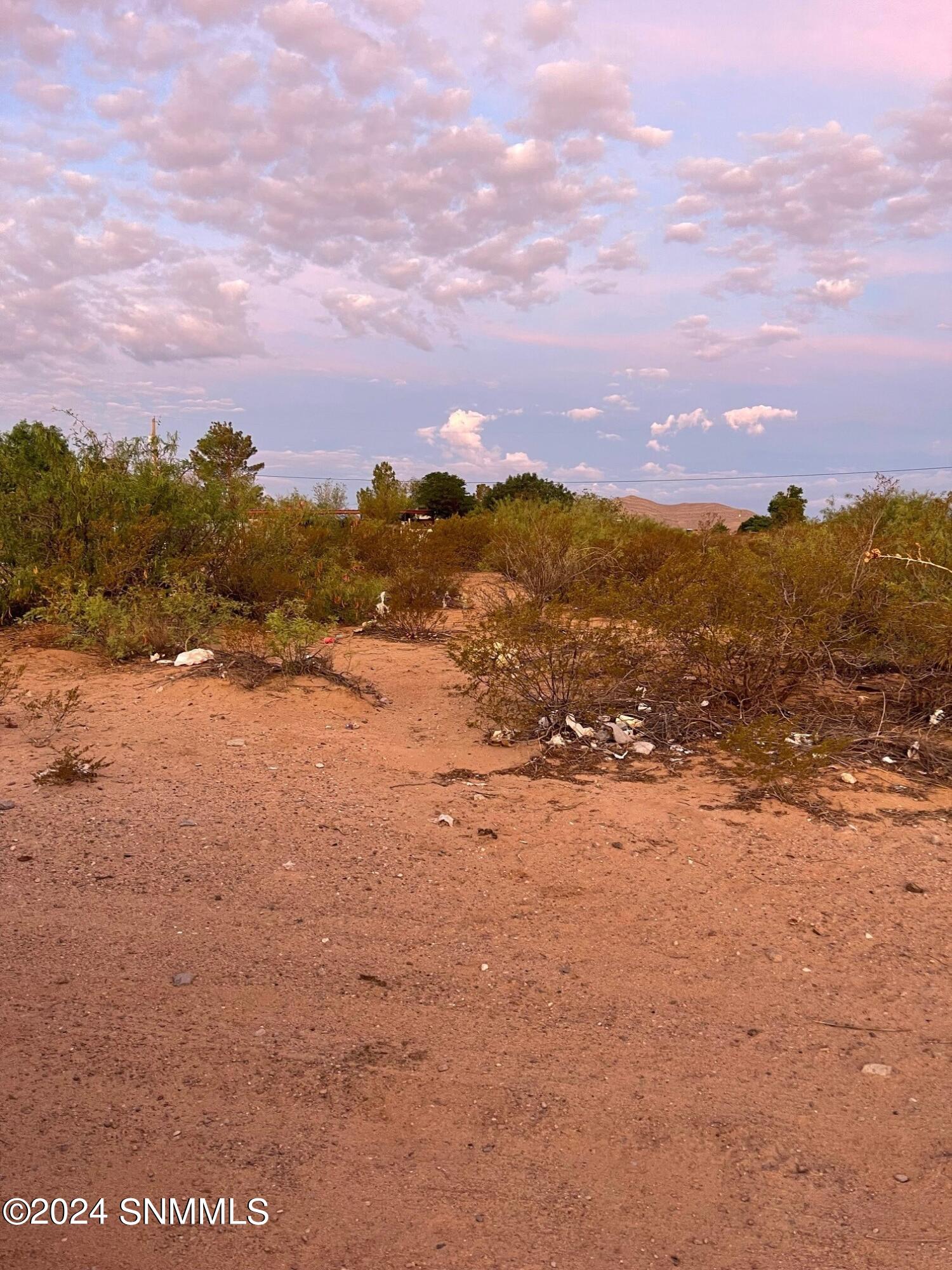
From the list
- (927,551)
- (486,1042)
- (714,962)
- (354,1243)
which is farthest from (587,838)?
(927,551)

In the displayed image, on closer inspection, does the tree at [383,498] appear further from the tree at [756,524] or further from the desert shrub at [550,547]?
the tree at [756,524]

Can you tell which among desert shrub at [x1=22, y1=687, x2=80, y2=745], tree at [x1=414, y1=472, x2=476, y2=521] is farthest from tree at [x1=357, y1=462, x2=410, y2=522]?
desert shrub at [x1=22, y1=687, x2=80, y2=745]

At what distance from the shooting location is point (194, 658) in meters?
8.62

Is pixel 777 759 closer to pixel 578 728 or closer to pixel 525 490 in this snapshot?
pixel 578 728

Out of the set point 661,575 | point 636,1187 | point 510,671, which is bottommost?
point 636,1187

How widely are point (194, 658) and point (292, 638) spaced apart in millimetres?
1148

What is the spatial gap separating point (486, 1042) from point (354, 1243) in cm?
104

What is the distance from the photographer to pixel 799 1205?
250 centimetres

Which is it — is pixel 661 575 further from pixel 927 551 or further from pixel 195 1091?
pixel 195 1091

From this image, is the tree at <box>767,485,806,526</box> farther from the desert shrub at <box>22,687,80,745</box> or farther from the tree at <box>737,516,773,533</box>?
the desert shrub at <box>22,687,80,745</box>

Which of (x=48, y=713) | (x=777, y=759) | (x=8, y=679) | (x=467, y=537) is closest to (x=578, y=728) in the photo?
(x=777, y=759)

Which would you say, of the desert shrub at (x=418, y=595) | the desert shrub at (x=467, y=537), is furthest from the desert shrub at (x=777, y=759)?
the desert shrub at (x=467, y=537)

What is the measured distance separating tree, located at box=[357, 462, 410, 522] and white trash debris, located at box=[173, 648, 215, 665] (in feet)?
33.8

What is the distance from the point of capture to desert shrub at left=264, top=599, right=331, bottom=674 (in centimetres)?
807
